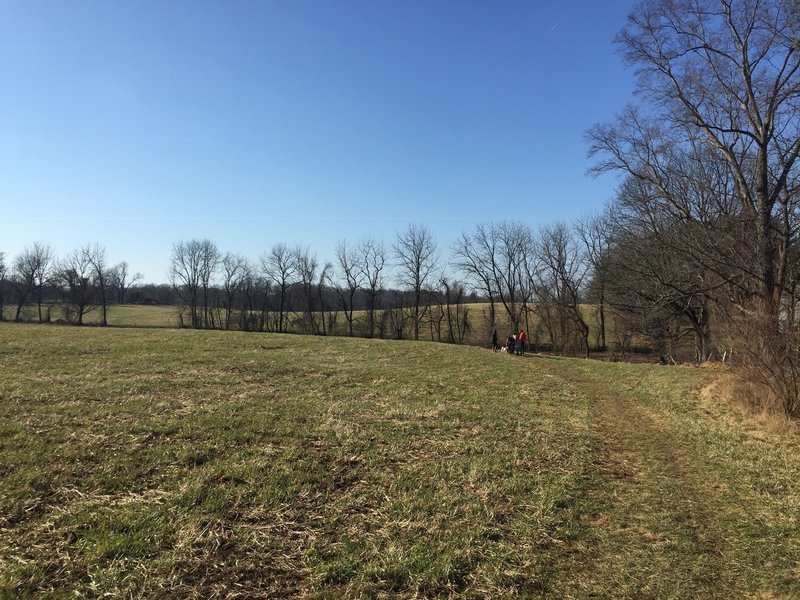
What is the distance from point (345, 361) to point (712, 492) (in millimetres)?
15268

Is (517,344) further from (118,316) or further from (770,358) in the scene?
(118,316)

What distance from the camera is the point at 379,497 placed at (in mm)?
6000

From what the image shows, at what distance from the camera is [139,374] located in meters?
14.4

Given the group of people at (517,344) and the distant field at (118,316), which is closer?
the group of people at (517,344)

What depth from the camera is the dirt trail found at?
4281 mm

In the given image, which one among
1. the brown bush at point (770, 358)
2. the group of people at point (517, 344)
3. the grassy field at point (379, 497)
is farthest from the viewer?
the group of people at point (517, 344)

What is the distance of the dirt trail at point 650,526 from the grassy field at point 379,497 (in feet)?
0.08

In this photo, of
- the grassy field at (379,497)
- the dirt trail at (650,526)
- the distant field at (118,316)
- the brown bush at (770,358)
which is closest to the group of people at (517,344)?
the grassy field at (379,497)

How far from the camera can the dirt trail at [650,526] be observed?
14.0 feet

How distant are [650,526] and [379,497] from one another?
10.6ft

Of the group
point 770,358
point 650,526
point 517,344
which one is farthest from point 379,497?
point 517,344

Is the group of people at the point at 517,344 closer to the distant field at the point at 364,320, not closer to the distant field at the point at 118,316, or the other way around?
the distant field at the point at 364,320

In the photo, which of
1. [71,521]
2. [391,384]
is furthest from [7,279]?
[71,521]

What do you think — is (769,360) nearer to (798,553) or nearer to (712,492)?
(712,492)
